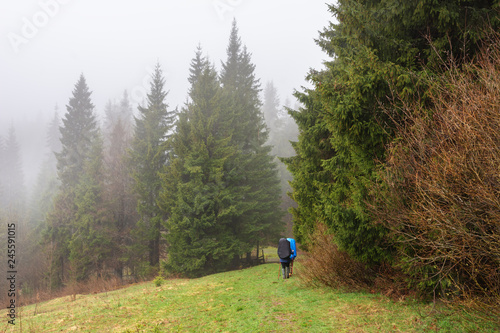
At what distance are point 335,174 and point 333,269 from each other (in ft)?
10.2

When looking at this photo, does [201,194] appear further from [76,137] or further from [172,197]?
[76,137]

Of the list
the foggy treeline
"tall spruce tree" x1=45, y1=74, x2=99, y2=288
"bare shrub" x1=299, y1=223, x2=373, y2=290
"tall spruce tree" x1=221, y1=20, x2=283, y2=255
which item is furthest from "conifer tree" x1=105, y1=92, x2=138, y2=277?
"bare shrub" x1=299, y1=223, x2=373, y2=290

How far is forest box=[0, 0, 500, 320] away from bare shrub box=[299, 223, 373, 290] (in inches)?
1.9

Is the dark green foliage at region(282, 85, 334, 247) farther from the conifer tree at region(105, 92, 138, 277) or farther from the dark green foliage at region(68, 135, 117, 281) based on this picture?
the dark green foliage at region(68, 135, 117, 281)

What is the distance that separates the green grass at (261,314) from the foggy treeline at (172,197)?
8.73 metres

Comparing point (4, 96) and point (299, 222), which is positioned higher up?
point (4, 96)

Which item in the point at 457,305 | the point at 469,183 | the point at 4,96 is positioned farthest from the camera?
the point at 4,96

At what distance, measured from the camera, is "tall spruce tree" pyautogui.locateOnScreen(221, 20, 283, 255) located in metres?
20.8

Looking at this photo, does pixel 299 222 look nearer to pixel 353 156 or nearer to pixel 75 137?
pixel 353 156

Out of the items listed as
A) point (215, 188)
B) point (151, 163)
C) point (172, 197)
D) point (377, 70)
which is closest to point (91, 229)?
point (151, 163)

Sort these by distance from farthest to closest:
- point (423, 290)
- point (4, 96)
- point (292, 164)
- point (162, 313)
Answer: point (4, 96) → point (292, 164) → point (162, 313) → point (423, 290)

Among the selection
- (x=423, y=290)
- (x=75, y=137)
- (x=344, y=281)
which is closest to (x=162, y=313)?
(x=344, y=281)

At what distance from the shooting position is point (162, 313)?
27.5 feet

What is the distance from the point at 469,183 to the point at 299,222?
443 inches
